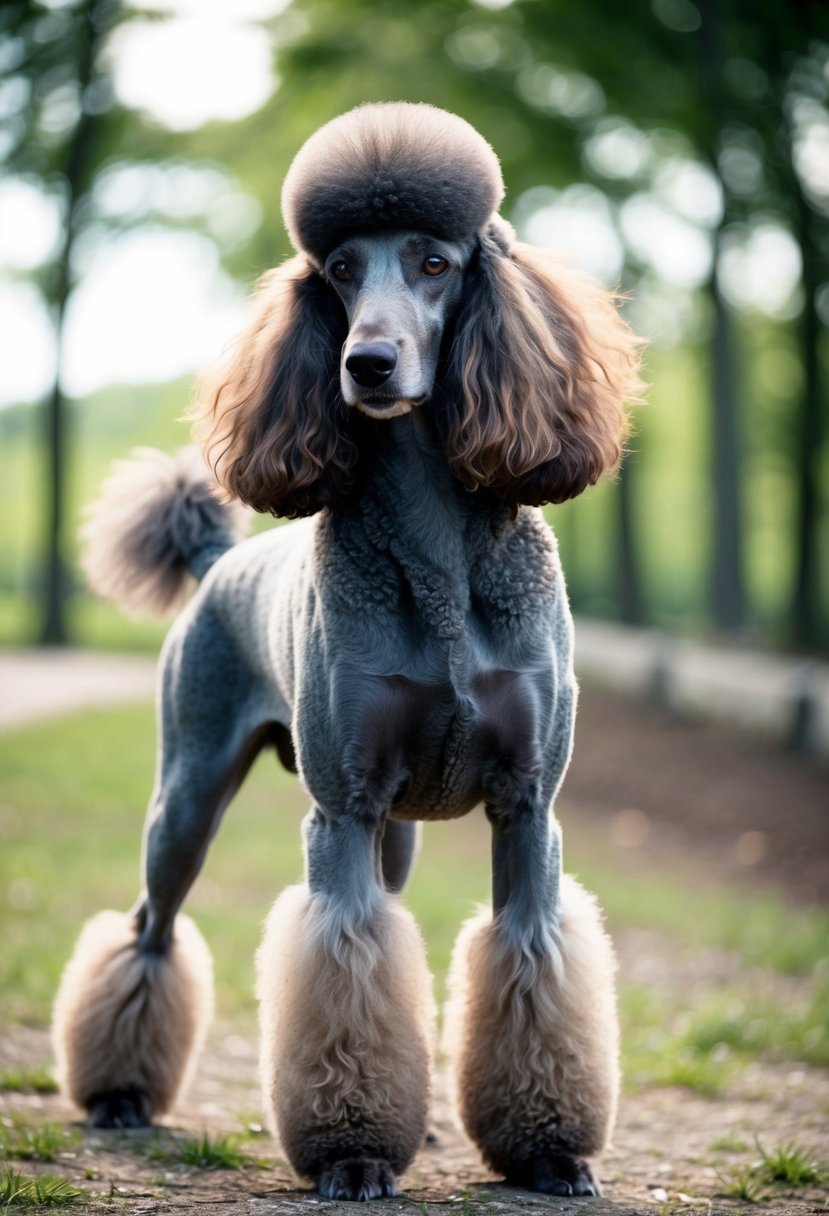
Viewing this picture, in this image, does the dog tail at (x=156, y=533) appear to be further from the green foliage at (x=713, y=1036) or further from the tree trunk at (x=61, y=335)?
the tree trunk at (x=61, y=335)

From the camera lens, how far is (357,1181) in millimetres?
3027

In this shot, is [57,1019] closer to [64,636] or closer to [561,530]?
[64,636]

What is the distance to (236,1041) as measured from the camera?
5246 mm

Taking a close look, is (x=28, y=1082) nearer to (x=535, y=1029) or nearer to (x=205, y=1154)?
(x=205, y=1154)

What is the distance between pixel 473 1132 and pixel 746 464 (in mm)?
23437

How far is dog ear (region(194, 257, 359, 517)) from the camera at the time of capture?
3.04 meters

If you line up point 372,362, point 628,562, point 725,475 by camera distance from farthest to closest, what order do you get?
point 628,562 < point 725,475 < point 372,362

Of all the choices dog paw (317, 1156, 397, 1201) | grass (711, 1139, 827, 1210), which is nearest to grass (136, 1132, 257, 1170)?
dog paw (317, 1156, 397, 1201)

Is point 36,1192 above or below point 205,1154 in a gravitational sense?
below

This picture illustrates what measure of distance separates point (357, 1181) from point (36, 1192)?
0.67 meters

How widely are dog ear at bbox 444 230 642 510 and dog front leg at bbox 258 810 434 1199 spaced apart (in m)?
0.84

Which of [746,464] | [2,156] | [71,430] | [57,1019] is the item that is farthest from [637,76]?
[57,1019]

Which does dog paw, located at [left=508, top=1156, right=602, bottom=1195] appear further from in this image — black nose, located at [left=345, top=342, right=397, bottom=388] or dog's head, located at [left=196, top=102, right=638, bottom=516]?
black nose, located at [left=345, top=342, right=397, bottom=388]

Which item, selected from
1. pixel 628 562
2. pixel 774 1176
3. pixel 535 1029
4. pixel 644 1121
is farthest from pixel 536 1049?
pixel 628 562
